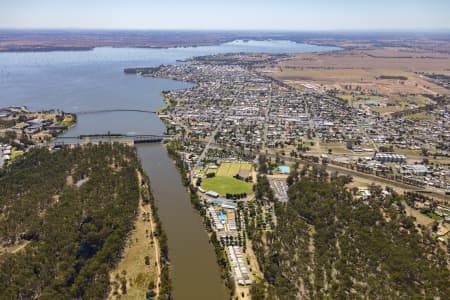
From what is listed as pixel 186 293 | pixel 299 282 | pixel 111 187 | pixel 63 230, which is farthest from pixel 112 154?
pixel 299 282

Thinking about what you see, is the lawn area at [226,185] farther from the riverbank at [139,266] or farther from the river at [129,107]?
the riverbank at [139,266]

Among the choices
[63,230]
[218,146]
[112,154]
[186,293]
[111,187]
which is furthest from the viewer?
[218,146]

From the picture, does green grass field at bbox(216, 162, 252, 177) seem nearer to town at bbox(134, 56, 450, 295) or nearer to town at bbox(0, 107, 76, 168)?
town at bbox(134, 56, 450, 295)

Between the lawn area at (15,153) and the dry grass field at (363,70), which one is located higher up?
the dry grass field at (363,70)

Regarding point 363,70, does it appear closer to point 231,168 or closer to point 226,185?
point 231,168

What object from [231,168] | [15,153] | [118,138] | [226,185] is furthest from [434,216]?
[15,153]

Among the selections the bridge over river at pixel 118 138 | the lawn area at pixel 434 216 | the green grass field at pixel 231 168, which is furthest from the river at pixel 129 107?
Result: the lawn area at pixel 434 216

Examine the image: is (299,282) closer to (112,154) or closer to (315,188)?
(315,188)

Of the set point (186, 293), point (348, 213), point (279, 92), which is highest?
point (279, 92)
